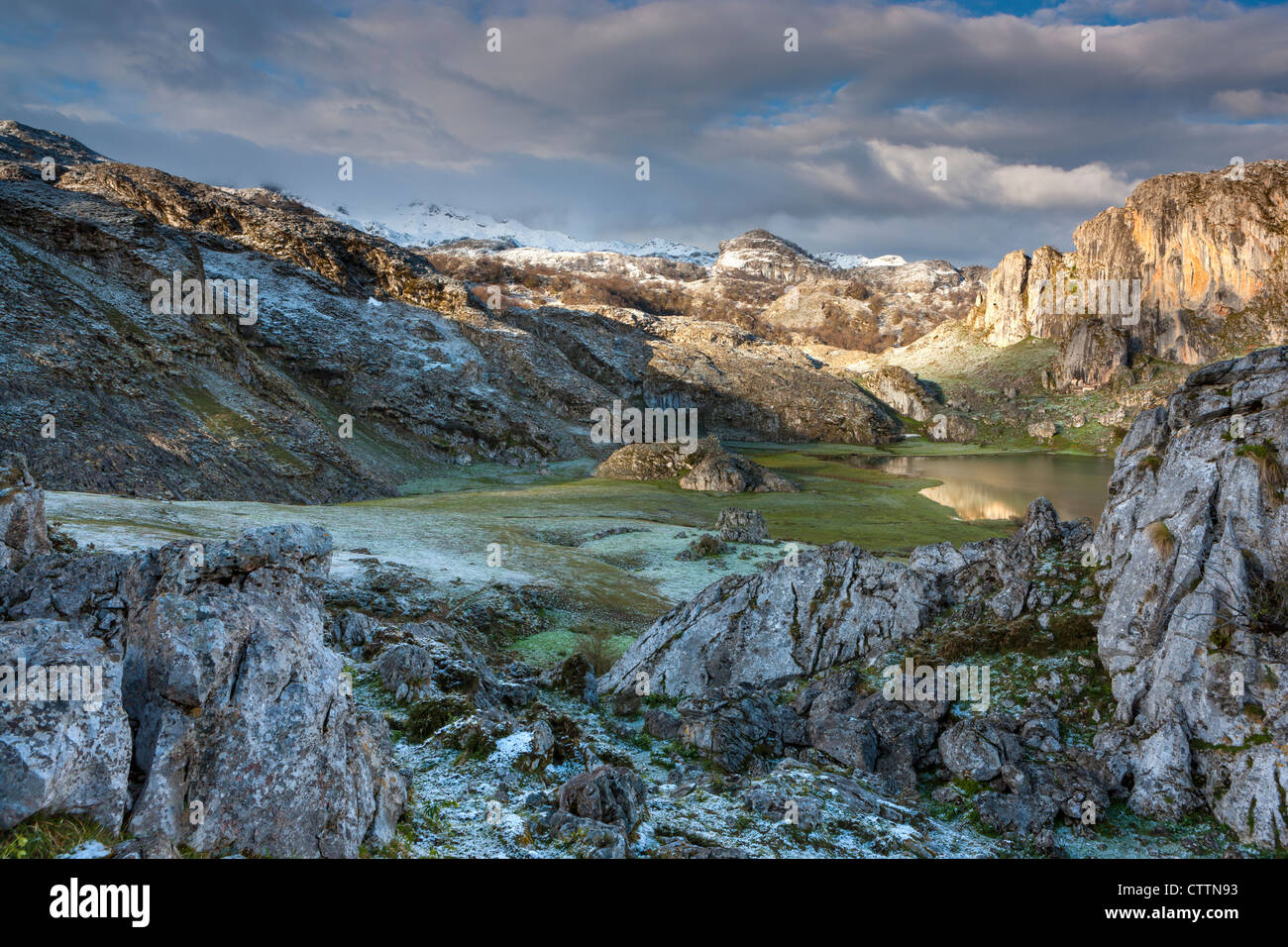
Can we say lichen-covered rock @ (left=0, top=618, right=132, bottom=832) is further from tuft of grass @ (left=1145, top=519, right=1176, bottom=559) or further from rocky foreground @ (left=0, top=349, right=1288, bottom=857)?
tuft of grass @ (left=1145, top=519, right=1176, bottom=559)

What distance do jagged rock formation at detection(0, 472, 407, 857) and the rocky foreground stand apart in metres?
0.03

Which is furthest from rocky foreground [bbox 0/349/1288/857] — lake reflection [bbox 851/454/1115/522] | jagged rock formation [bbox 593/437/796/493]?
jagged rock formation [bbox 593/437/796/493]

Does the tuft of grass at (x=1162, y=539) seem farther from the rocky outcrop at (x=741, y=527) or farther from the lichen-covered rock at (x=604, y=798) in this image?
the rocky outcrop at (x=741, y=527)

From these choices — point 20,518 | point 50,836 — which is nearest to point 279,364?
point 20,518

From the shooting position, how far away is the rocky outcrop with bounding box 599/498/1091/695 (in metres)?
21.5

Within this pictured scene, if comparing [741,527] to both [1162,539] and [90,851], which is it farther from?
[90,851]

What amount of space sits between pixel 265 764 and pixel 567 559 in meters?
36.9

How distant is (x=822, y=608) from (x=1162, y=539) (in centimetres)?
948

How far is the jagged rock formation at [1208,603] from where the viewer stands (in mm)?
13133

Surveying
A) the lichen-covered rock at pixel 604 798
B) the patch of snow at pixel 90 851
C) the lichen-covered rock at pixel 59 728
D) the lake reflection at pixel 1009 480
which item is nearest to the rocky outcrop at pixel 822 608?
the lichen-covered rock at pixel 604 798

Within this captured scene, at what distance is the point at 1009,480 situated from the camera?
11500 centimetres
